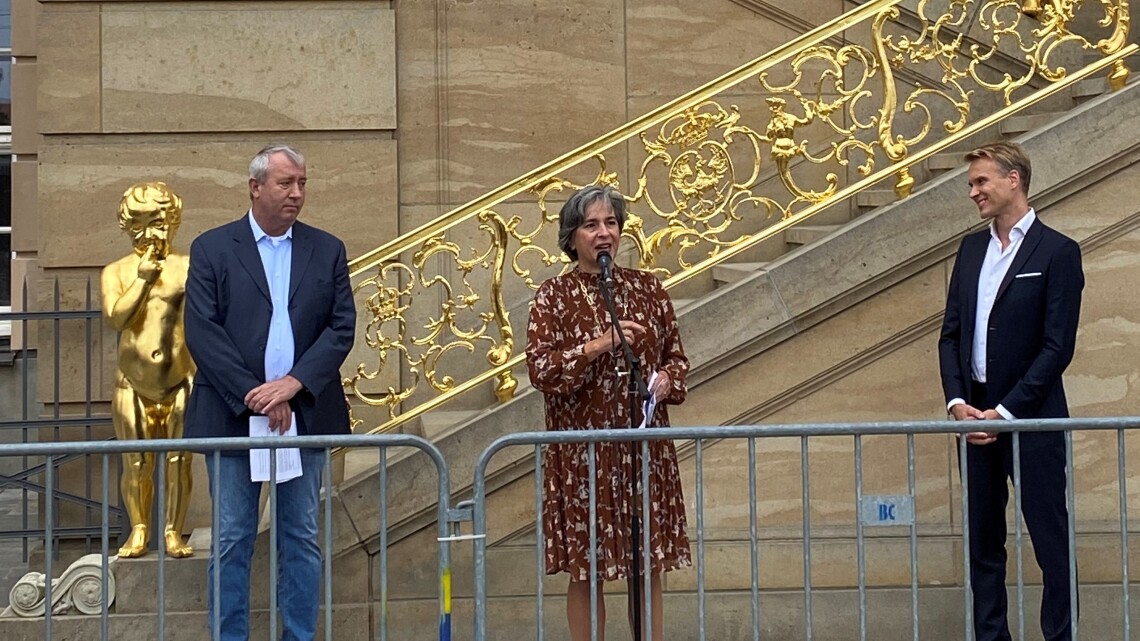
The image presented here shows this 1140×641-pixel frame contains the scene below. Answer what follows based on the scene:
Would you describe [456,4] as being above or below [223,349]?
above

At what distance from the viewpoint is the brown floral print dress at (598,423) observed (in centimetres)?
615

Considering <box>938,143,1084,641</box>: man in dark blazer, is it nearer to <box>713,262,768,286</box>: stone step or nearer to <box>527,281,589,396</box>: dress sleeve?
<box>527,281,589,396</box>: dress sleeve

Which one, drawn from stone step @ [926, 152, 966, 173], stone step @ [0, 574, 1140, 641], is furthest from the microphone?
stone step @ [926, 152, 966, 173]

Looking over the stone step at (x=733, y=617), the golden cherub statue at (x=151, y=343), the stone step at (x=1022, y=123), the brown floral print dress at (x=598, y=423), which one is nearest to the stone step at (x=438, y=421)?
the stone step at (x=733, y=617)

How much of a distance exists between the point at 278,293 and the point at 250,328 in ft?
0.63

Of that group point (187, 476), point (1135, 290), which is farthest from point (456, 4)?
point (1135, 290)

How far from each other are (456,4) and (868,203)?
2.91 metres

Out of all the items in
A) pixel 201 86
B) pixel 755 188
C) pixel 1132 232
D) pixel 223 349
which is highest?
pixel 201 86

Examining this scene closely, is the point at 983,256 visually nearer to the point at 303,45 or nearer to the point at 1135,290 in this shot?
the point at 1135,290

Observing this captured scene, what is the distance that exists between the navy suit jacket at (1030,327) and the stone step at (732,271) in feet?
6.32

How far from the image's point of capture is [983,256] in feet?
21.8

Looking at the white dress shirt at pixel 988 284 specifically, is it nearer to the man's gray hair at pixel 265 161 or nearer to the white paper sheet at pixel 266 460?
the white paper sheet at pixel 266 460

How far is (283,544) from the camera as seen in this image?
21.5 ft

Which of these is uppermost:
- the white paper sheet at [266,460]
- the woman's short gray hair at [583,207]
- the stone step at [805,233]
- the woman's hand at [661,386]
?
the stone step at [805,233]
